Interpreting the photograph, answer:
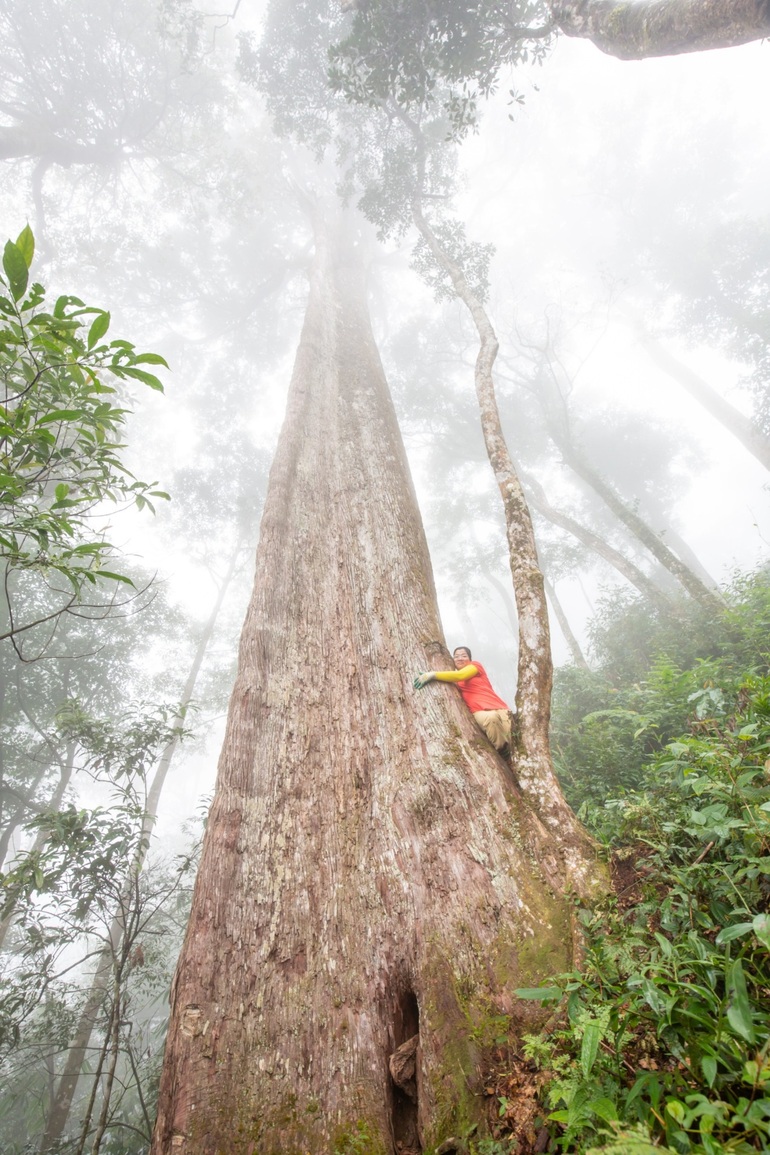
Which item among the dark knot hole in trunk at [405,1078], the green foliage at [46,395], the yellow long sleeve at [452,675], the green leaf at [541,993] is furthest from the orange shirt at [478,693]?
the green foliage at [46,395]

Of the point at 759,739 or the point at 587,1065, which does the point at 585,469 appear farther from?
the point at 587,1065

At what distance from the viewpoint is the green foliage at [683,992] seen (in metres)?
1.06

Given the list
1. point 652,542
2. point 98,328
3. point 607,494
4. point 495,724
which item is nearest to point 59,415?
point 98,328

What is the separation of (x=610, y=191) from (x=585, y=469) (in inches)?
579

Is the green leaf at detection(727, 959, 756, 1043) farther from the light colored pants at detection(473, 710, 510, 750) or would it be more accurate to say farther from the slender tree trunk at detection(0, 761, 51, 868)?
the slender tree trunk at detection(0, 761, 51, 868)

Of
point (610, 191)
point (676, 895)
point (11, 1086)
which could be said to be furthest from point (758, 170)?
point (11, 1086)

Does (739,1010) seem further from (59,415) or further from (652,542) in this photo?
(652,542)

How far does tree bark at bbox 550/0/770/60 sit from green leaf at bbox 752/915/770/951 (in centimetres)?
577

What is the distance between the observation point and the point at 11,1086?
6348mm

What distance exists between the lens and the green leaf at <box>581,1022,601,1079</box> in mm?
1170

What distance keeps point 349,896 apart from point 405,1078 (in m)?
0.65

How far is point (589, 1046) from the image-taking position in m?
1.19

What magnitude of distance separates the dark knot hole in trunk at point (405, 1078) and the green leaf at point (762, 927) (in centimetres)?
129

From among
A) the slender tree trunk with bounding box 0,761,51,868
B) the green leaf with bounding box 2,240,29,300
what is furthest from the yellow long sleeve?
the slender tree trunk with bounding box 0,761,51,868
